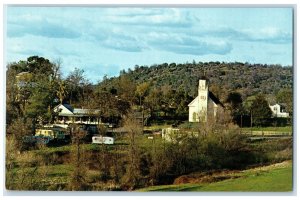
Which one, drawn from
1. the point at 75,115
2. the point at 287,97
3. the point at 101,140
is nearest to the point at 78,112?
the point at 75,115

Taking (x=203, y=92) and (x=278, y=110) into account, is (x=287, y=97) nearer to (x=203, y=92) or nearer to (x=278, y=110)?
(x=278, y=110)

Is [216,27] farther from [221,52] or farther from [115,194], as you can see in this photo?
[115,194]

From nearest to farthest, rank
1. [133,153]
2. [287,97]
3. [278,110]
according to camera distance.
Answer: [287,97]
[278,110]
[133,153]

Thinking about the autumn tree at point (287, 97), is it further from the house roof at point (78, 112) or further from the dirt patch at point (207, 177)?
the house roof at point (78, 112)

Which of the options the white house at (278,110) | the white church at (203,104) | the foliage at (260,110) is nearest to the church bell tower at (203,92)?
the white church at (203,104)

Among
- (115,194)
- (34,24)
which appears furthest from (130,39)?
(115,194)

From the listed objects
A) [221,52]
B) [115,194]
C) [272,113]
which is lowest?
[115,194]

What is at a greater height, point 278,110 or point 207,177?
point 278,110
